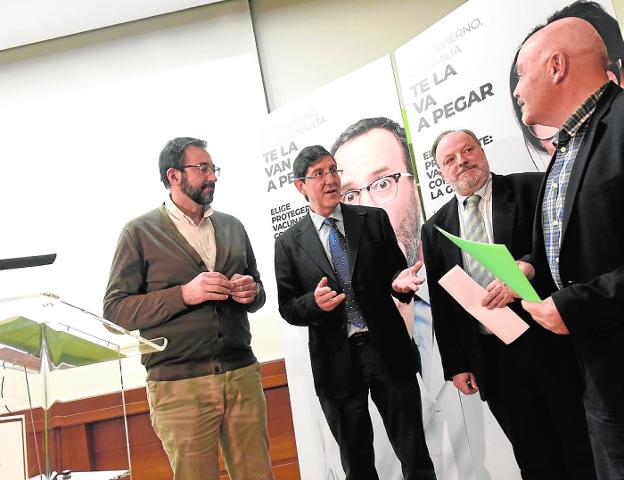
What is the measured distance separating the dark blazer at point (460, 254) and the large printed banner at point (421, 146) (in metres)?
0.10

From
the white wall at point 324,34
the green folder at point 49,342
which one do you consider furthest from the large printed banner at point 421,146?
the green folder at point 49,342

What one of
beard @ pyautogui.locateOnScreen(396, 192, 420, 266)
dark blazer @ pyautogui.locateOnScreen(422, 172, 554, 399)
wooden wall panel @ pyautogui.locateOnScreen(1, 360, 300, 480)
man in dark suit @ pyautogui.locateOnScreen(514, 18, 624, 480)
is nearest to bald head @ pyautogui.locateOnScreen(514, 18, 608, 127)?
man in dark suit @ pyautogui.locateOnScreen(514, 18, 624, 480)

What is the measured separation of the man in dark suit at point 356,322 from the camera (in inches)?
122

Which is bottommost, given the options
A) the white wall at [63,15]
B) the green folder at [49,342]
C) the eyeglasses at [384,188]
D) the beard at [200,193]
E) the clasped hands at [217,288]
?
the green folder at [49,342]

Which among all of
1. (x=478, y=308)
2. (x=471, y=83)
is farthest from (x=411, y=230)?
(x=478, y=308)

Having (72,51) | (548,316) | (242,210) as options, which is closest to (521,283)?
(548,316)

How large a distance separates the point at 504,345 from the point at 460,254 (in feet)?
1.50

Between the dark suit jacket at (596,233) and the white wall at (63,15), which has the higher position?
the white wall at (63,15)

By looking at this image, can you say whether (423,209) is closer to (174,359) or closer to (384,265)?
(384,265)

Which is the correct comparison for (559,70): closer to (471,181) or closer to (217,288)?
(471,181)

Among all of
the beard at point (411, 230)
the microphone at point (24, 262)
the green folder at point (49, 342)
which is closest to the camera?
the green folder at point (49, 342)

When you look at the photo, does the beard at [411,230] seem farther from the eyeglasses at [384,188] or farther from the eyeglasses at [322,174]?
the eyeglasses at [322,174]

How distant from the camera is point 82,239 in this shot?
13.9ft

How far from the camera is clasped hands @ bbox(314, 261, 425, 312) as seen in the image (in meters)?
3.10
